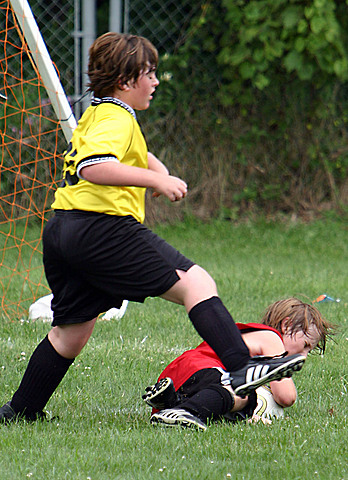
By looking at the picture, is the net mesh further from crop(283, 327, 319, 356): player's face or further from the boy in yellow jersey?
the boy in yellow jersey

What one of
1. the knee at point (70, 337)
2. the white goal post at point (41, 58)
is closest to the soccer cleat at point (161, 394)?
the knee at point (70, 337)

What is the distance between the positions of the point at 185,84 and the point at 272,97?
1042 millimetres

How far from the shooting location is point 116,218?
2785 mm

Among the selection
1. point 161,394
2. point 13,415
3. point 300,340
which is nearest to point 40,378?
point 13,415

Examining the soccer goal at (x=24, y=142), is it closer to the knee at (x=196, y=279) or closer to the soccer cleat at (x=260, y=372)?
the knee at (x=196, y=279)

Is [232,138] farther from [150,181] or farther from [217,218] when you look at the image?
[150,181]

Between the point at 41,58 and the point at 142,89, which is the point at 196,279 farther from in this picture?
the point at 41,58

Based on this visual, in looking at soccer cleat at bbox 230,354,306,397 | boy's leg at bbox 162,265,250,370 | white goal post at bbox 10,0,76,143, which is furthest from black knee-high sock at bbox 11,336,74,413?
white goal post at bbox 10,0,76,143

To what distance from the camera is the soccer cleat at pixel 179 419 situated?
116 inches

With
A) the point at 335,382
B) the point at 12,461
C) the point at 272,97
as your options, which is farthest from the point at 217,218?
the point at 12,461

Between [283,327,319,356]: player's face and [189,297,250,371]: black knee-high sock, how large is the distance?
2.48 ft

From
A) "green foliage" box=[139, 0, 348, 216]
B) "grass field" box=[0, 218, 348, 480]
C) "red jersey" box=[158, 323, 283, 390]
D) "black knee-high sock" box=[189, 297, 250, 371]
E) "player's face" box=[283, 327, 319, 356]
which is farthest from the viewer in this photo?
"green foliage" box=[139, 0, 348, 216]

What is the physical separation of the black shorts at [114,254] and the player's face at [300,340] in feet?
2.82

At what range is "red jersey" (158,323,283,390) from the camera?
326 cm
